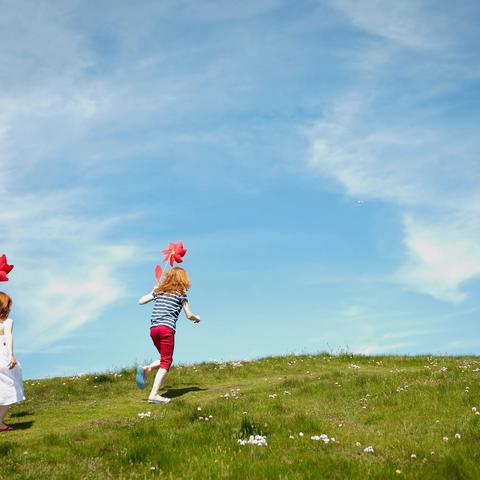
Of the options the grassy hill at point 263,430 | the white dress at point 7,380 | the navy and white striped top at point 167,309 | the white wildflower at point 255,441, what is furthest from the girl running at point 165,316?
the white wildflower at point 255,441

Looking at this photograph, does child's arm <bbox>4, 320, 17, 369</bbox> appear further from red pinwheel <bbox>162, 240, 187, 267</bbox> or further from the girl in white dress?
red pinwheel <bbox>162, 240, 187, 267</bbox>

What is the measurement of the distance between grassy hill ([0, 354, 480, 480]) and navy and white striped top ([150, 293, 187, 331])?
Result: 230 cm

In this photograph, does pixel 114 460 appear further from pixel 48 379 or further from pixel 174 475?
pixel 48 379

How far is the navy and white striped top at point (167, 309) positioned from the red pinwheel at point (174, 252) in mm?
1309

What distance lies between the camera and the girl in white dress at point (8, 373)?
14.5 meters

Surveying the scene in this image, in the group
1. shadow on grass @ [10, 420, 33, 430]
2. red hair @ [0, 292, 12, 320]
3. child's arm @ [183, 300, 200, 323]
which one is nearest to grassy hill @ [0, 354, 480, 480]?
shadow on grass @ [10, 420, 33, 430]

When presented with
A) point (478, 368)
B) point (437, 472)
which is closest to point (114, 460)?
point (437, 472)

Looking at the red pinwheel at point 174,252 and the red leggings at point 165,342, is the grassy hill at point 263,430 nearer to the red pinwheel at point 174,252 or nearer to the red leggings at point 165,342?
the red leggings at point 165,342

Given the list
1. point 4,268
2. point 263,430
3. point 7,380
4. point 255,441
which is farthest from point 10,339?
point 255,441

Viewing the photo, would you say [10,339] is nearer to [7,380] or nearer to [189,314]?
[7,380]

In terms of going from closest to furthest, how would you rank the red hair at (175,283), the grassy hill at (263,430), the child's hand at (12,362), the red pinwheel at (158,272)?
the grassy hill at (263,430) → the child's hand at (12,362) → the red hair at (175,283) → the red pinwheel at (158,272)

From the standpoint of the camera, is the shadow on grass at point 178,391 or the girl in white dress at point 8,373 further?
the shadow on grass at point 178,391

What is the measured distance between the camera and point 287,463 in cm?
910

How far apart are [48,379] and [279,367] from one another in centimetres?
924
